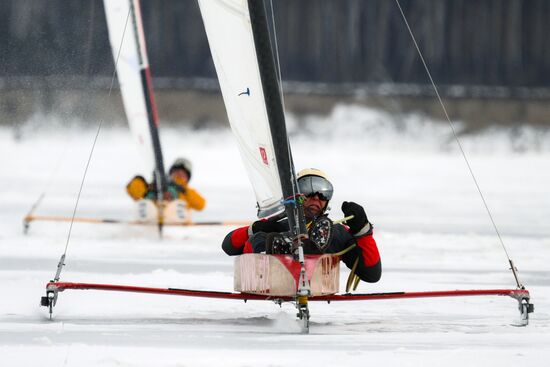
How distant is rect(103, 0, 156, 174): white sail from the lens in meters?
11.6

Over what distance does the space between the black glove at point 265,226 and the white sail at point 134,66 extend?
524 cm

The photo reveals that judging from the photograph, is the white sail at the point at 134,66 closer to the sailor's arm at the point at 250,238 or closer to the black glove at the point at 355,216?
the sailor's arm at the point at 250,238

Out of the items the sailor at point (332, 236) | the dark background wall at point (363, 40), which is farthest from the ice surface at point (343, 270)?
the dark background wall at point (363, 40)

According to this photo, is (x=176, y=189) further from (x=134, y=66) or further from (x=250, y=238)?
(x=250, y=238)

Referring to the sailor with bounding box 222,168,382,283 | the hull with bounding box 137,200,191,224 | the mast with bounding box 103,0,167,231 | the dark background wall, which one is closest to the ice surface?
the hull with bounding box 137,200,191,224

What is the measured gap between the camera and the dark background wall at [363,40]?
22625 millimetres

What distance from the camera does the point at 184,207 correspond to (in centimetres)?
1109

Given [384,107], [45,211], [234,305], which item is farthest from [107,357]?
[384,107]

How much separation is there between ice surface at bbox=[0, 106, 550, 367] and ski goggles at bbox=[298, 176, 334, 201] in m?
0.62

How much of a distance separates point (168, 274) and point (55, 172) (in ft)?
38.7

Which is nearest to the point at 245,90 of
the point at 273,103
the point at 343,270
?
the point at 273,103

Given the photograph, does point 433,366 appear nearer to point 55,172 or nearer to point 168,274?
point 168,274

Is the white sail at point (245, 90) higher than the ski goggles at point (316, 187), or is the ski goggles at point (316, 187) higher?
the white sail at point (245, 90)

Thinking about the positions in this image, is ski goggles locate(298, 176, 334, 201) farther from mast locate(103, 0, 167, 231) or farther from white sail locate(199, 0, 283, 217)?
mast locate(103, 0, 167, 231)
